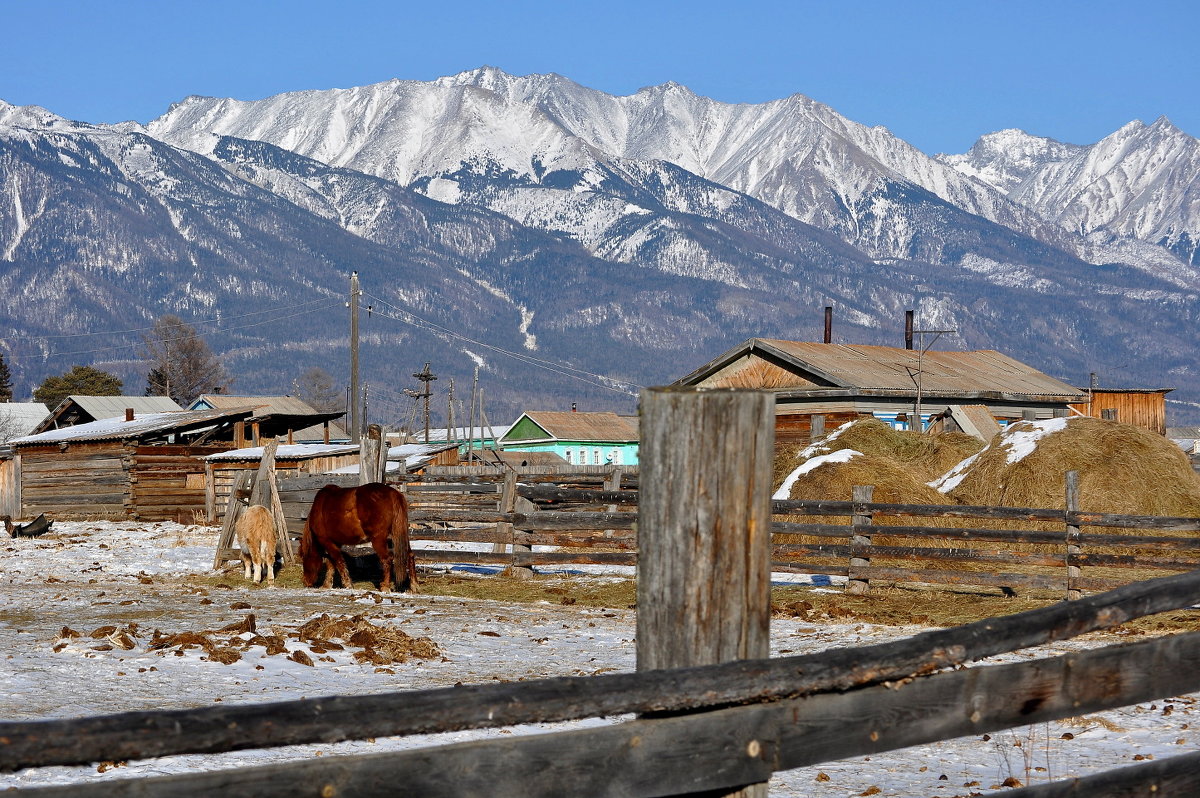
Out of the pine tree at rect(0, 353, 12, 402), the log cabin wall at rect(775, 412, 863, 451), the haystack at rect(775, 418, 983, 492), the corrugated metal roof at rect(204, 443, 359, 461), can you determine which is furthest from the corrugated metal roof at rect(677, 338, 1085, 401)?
the pine tree at rect(0, 353, 12, 402)

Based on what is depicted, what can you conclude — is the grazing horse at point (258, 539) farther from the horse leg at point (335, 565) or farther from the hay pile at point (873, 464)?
the hay pile at point (873, 464)

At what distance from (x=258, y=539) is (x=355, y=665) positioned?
845 centimetres

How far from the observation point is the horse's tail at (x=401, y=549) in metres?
17.7

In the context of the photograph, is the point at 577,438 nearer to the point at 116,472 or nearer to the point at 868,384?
the point at 868,384

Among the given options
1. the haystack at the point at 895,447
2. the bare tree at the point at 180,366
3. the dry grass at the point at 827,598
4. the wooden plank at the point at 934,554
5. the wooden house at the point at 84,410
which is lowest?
the dry grass at the point at 827,598

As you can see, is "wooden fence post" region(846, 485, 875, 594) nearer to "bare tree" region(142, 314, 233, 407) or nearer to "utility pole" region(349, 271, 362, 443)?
"utility pole" region(349, 271, 362, 443)

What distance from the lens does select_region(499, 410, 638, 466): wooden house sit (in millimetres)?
94312

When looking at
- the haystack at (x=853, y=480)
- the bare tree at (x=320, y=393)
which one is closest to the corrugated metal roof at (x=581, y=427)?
the bare tree at (x=320, y=393)

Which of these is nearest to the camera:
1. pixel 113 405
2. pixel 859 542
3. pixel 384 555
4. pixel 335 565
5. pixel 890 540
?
pixel 859 542

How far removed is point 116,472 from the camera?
130ft

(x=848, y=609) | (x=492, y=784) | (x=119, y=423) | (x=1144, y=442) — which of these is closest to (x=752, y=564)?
(x=492, y=784)

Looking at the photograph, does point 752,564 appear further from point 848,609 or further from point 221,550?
point 221,550

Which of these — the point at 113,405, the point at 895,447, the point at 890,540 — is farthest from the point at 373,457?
the point at 113,405

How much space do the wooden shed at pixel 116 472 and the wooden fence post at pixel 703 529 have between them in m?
36.6
